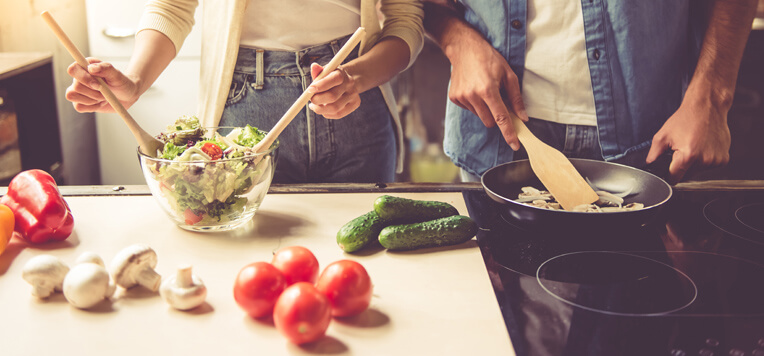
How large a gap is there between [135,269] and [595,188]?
0.93 metres

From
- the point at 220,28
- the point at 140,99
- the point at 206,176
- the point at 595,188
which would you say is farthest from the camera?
the point at 140,99

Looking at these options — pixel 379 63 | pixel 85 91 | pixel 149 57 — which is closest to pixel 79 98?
pixel 85 91

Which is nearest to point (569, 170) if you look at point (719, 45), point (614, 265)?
point (614, 265)

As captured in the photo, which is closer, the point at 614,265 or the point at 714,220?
the point at 614,265

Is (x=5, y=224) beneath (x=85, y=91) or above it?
beneath

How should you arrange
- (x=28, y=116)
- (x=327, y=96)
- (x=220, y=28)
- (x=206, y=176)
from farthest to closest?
(x=28, y=116) → (x=220, y=28) → (x=327, y=96) → (x=206, y=176)

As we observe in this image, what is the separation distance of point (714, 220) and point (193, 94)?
2.70 m

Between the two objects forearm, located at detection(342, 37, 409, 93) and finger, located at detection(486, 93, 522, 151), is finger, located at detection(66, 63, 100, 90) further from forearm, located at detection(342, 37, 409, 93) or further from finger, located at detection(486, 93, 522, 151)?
finger, located at detection(486, 93, 522, 151)

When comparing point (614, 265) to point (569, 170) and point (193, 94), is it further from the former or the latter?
point (193, 94)

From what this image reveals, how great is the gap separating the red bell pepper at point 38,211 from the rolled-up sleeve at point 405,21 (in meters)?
0.81

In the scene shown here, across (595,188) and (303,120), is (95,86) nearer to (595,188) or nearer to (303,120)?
(303,120)

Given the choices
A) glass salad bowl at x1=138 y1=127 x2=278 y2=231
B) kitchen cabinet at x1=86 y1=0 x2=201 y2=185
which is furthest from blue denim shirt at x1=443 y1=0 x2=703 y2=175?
kitchen cabinet at x1=86 y1=0 x2=201 y2=185

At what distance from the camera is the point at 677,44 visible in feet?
5.00

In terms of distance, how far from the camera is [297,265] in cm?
94
